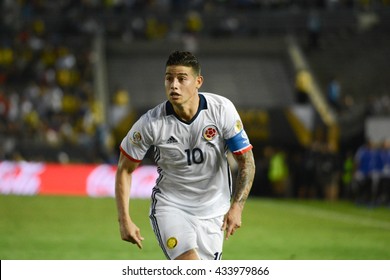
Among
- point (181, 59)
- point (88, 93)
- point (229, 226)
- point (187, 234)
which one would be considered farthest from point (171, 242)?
point (88, 93)

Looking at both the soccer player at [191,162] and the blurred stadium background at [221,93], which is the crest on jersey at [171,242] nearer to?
the soccer player at [191,162]

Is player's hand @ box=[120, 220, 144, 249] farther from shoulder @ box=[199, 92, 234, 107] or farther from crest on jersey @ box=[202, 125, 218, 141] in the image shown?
shoulder @ box=[199, 92, 234, 107]

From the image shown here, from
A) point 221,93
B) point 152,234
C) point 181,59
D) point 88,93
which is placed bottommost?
point 152,234

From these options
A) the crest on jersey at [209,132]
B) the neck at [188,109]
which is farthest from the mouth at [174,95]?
the crest on jersey at [209,132]

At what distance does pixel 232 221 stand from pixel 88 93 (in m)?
29.2

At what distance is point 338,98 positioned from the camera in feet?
122

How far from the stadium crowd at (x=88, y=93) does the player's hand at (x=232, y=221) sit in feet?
61.8

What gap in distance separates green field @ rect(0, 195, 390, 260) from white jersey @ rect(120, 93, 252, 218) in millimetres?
5421

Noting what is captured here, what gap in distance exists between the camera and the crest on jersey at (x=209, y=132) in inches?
324

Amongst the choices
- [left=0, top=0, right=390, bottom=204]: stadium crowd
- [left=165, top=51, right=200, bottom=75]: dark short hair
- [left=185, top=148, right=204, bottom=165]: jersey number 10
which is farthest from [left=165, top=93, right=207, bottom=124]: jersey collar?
[left=0, top=0, right=390, bottom=204]: stadium crowd

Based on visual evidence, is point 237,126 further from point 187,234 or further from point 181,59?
point 187,234

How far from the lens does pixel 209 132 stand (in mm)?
8219
